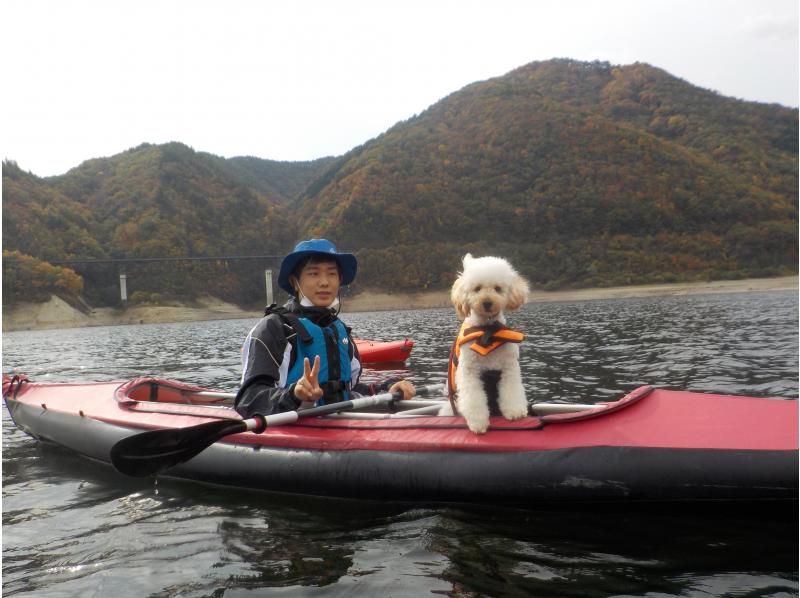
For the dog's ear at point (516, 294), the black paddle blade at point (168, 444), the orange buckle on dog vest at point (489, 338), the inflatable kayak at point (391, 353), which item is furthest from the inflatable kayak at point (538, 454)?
the inflatable kayak at point (391, 353)

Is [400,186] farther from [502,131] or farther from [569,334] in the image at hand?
[569,334]

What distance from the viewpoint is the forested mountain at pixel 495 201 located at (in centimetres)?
6688

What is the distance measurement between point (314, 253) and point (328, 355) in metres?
0.82

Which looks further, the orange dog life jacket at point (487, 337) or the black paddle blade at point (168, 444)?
the black paddle blade at point (168, 444)

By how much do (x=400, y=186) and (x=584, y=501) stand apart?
8541 centimetres

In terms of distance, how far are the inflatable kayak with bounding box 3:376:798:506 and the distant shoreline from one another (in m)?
52.5

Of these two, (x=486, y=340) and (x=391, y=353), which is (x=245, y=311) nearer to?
(x=391, y=353)

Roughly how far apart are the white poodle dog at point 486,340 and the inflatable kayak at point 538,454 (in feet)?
0.51

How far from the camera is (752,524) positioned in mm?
3564

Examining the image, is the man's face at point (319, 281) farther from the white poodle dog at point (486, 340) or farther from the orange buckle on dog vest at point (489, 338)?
the orange buckle on dog vest at point (489, 338)

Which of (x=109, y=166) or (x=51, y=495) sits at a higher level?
(x=109, y=166)

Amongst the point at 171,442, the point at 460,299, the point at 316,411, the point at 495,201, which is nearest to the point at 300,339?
the point at 316,411

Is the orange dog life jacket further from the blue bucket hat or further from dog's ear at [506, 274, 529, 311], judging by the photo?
the blue bucket hat


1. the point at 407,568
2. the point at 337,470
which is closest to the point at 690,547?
the point at 407,568
